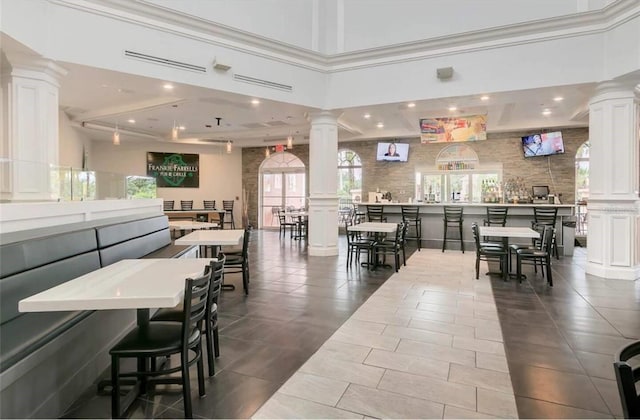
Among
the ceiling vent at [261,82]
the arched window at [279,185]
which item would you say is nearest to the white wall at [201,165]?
the arched window at [279,185]

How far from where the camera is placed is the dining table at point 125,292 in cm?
178

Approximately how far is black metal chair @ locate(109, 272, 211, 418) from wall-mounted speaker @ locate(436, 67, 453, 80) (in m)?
5.45

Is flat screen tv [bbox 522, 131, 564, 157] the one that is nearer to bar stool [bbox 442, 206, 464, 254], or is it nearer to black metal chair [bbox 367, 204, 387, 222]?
bar stool [bbox 442, 206, 464, 254]

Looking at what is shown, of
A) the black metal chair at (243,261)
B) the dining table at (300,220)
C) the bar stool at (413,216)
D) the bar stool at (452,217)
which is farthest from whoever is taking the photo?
the dining table at (300,220)

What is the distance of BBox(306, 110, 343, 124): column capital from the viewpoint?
720 centimetres

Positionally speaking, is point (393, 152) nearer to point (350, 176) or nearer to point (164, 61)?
point (350, 176)

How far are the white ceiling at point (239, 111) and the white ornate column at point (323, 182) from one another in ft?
1.39

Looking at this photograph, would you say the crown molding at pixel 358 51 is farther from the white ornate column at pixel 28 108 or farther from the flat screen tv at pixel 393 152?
the flat screen tv at pixel 393 152

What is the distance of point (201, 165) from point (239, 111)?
5771 millimetres

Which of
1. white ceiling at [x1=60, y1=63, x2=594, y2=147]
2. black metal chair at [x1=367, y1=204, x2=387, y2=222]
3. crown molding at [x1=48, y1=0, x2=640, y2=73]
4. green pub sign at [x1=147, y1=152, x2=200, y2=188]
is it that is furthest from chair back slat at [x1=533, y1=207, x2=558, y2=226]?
green pub sign at [x1=147, y1=152, x2=200, y2=188]

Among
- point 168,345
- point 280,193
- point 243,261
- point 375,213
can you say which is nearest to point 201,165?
point 280,193

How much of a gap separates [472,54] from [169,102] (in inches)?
241

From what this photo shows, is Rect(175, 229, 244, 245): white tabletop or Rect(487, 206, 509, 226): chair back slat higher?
Rect(487, 206, 509, 226): chair back slat

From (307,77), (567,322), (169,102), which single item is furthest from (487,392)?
(169,102)
